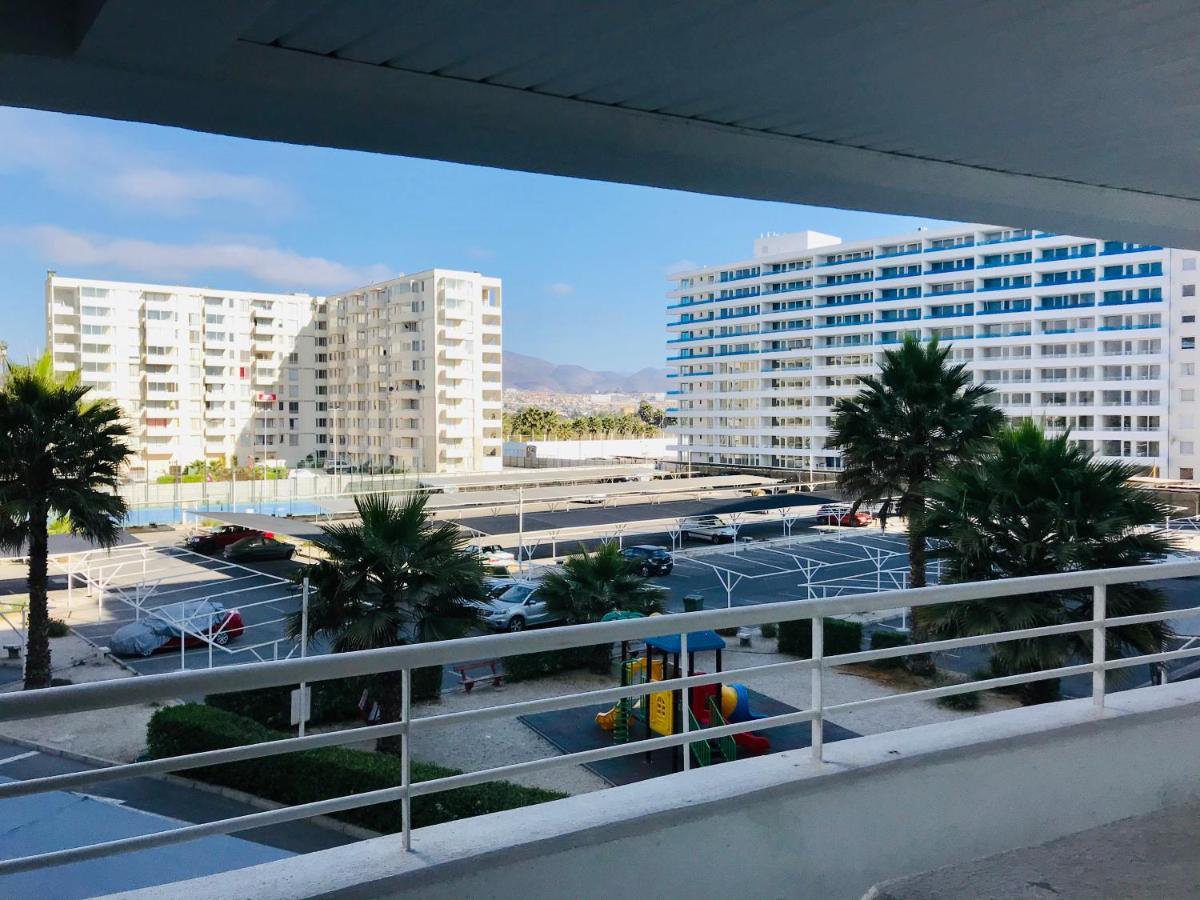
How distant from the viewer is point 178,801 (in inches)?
315

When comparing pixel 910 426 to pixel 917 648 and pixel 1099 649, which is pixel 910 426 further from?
pixel 917 648

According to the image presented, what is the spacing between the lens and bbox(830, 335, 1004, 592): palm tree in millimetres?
13375

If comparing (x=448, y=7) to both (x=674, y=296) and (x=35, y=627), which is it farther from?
(x=674, y=296)

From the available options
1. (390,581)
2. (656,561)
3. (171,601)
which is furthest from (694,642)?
(171,601)

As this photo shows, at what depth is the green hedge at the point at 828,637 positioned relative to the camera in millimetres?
13539

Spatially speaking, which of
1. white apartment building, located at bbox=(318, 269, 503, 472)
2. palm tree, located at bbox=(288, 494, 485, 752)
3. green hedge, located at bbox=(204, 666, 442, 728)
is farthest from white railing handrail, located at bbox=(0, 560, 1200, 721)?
white apartment building, located at bbox=(318, 269, 503, 472)

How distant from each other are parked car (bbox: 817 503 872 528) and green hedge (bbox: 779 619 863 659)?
657 inches

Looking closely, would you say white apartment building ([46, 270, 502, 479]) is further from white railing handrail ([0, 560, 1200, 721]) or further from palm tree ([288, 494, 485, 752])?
white railing handrail ([0, 560, 1200, 721])

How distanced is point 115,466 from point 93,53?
1330 centimetres

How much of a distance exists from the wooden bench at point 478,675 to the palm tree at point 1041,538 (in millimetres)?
6131

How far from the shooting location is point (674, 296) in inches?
2655

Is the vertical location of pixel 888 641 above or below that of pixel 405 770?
below

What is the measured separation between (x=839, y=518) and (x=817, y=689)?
3047 centimetres

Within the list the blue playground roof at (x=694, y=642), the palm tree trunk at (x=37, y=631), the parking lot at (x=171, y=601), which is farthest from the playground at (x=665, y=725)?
the palm tree trunk at (x=37, y=631)
